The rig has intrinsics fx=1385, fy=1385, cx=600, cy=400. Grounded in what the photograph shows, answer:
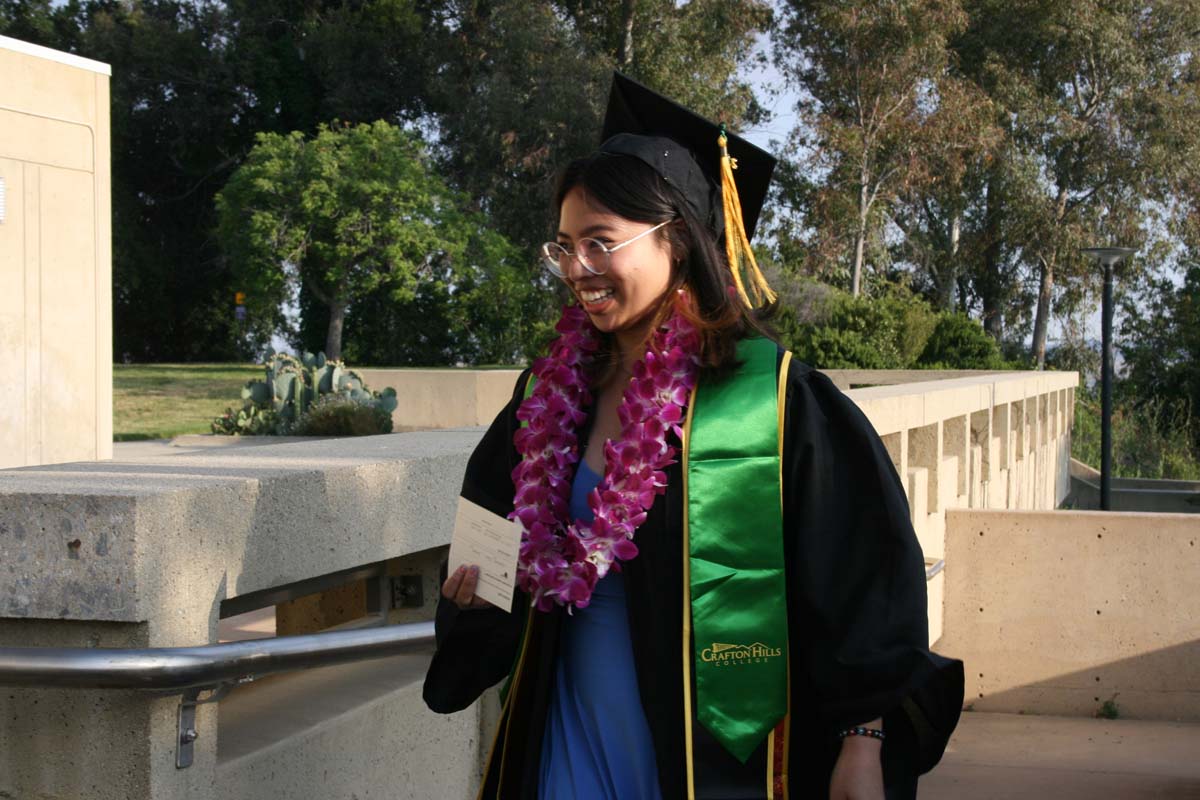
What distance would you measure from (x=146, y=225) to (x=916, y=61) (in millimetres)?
21355

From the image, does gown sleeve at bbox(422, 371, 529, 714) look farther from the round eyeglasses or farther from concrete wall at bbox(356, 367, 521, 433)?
concrete wall at bbox(356, 367, 521, 433)

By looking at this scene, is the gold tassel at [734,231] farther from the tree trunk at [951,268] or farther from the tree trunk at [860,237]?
the tree trunk at [951,268]

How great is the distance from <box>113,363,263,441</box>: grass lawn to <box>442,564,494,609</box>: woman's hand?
15.3 meters

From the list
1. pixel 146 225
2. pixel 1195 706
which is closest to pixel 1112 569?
pixel 1195 706

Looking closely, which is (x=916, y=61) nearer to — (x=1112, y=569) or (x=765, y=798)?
(x=1112, y=569)

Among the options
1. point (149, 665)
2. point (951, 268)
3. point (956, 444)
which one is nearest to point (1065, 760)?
point (956, 444)

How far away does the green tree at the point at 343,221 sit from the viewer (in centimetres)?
2894

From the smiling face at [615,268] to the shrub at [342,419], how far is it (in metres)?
11.5

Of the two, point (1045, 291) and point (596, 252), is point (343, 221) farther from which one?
point (596, 252)

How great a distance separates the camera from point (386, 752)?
2828 millimetres

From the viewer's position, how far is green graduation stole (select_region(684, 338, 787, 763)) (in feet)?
5.97

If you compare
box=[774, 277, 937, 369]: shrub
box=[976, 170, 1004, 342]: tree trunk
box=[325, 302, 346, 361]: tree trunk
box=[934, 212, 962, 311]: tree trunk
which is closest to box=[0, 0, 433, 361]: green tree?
box=[325, 302, 346, 361]: tree trunk

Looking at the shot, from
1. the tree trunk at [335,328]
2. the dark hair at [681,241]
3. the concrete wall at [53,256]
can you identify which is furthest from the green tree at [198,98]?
the dark hair at [681,241]

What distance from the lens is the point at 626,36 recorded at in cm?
3334
